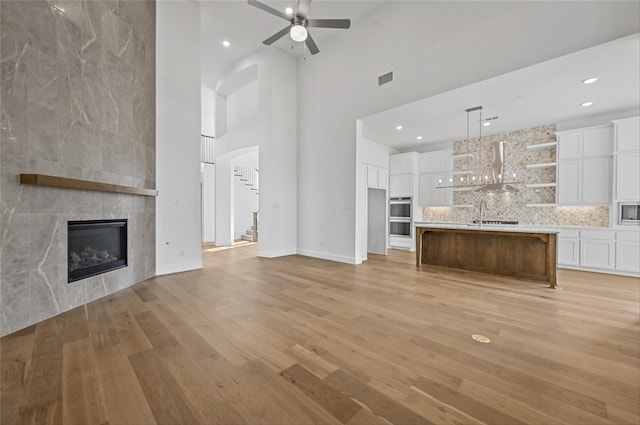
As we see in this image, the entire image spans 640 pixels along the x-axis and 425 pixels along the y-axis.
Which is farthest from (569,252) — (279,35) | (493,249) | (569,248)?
(279,35)

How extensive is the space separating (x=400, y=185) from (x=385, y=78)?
3.88m

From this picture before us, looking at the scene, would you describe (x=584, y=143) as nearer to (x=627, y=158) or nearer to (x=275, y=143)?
(x=627, y=158)

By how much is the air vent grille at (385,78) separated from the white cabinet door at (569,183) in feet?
14.7

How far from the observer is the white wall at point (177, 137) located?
15.5 feet

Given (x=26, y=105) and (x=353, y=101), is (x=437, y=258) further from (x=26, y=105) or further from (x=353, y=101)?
(x=26, y=105)

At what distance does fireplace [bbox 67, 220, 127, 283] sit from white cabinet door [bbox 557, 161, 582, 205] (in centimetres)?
881

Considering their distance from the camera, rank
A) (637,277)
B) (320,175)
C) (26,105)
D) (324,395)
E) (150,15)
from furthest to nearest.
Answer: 1. (320,175)
2. (637,277)
3. (150,15)
4. (26,105)
5. (324,395)

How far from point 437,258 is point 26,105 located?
6.61 m

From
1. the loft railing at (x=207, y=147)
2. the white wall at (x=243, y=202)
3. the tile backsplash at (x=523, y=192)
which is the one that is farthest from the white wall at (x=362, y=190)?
the loft railing at (x=207, y=147)

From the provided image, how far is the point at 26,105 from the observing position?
2.62m

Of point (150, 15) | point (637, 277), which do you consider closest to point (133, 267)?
point (150, 15)

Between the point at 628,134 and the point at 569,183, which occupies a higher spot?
the point at 628,134

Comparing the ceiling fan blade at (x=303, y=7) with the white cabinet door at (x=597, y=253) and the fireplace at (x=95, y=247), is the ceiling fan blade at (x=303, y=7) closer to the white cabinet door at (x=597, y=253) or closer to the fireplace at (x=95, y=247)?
the fireplace at (x=95, y=247)

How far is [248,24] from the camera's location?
231 inches
